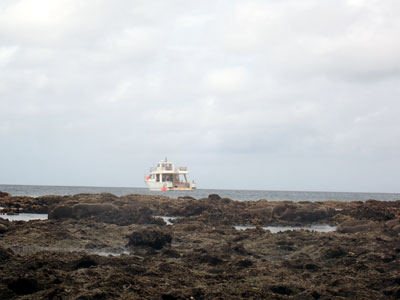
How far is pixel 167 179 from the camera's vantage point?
93.2 metres

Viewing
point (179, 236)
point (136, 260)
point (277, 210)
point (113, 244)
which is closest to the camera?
point (136, 260)

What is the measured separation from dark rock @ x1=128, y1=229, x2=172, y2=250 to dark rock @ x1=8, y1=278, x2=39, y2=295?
22.9ft

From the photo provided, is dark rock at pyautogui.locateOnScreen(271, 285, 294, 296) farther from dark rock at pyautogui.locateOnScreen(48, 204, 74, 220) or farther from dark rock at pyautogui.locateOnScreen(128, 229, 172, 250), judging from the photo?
dark rock at pyautogui.locateOnScreen(48, 204, 74, 220)

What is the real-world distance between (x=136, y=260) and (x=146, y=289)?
3677 millimetres

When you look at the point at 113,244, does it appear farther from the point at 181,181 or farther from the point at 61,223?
the point at 181,181

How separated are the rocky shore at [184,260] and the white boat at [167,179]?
212ft

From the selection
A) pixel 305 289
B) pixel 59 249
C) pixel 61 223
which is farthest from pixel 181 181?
pixel 305 289

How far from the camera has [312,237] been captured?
62.5ft

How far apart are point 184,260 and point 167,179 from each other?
79.2 m

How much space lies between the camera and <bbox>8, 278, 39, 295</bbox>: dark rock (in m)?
9.75

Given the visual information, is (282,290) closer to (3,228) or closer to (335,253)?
(335,253)

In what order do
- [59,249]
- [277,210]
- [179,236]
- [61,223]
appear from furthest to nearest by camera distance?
1. [277,210]
2. [61,223]
3. [179,236]
4. [59,249]

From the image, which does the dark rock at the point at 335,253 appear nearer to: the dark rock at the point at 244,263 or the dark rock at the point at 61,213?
the dark rock at the point at 244,263

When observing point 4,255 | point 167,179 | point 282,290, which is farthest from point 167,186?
point 282,290
